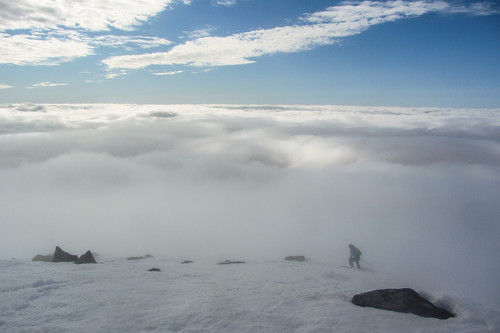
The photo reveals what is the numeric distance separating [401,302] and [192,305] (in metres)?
8.33

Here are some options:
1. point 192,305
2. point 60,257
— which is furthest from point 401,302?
point 60,257

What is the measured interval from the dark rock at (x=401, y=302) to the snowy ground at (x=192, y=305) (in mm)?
525

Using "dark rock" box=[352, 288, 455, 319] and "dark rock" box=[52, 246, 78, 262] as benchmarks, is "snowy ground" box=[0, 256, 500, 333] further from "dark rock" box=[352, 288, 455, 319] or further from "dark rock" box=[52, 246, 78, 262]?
"dark rock" box=[52, 246, 78, 262]

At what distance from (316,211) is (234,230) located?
7045 centimetres

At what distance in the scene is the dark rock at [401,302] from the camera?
1179 centimetres

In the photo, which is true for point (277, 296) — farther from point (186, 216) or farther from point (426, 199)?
point (426, 199)

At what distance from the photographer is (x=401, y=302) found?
1222cm

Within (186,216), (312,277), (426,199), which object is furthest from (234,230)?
(426,199)

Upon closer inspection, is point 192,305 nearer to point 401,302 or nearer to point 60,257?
point 401,302

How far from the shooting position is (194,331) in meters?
10.4

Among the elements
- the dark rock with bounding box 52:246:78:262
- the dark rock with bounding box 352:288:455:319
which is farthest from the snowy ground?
the dark rock with bounding box 52:246:78:262

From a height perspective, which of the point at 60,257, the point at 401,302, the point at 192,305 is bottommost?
the point at 60,257

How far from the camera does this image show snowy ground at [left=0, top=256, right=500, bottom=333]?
34.8 feet

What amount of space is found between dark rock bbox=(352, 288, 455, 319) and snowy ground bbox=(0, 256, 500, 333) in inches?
20.7
